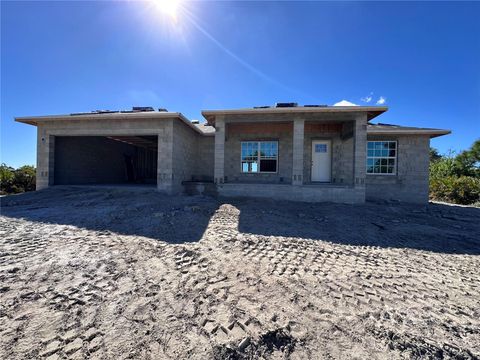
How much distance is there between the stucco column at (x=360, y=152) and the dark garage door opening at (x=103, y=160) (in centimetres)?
1060

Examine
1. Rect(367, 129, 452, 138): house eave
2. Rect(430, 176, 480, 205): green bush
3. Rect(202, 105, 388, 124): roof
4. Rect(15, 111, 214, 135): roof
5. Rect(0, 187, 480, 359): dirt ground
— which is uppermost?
Rect(202, 105, 388, 124): roof

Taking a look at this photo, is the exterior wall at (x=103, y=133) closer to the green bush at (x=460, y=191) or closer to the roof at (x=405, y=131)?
the roof at (x=405, y=131)

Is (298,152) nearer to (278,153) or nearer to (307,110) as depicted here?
(307,110)

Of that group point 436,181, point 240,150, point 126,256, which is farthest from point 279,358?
point 436,181

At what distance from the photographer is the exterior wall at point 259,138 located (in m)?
11.4

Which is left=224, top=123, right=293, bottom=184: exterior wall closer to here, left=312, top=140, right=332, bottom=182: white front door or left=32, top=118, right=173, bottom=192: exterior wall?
left=312, top=140, right=332, bottom=182: white front door

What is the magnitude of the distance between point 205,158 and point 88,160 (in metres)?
6.62

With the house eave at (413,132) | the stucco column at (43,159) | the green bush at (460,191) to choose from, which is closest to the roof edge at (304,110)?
the house eave at (413,132)

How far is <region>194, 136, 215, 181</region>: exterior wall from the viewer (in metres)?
12.7

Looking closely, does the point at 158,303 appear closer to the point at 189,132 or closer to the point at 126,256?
the point at 126,256

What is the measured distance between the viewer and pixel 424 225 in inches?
260

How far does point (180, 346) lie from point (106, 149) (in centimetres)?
1473

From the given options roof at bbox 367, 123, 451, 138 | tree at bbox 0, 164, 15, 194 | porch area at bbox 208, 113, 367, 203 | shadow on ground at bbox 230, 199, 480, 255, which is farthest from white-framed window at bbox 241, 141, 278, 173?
tree at bbox 0, 164, 15, 194

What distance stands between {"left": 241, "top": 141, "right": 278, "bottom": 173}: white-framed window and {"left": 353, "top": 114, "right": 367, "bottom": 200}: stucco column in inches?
150
